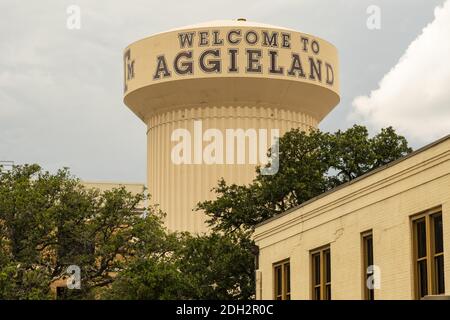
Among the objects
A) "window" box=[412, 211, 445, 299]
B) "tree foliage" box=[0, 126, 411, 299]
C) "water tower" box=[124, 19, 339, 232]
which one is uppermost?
"water tower" box=[124, 19, 339, 232]

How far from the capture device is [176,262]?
50969 mm

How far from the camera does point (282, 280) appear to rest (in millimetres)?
39281

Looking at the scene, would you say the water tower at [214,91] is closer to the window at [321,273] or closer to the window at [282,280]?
the window at [282,280]

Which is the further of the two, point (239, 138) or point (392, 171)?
point (239, 138)

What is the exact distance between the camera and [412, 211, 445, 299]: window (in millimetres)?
28562

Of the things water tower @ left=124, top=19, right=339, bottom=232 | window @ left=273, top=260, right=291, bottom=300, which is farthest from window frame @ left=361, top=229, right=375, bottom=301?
water tower @ left=124, top=19, right=339, bottom=232

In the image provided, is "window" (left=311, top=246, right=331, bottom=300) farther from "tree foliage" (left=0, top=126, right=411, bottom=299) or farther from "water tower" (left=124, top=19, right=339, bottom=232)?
"water tower" (left=124, top=19, right=339, bottom=232)

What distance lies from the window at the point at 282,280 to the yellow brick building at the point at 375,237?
0.03m

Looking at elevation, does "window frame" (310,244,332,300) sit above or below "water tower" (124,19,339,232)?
below

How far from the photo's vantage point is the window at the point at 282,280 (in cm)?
3872

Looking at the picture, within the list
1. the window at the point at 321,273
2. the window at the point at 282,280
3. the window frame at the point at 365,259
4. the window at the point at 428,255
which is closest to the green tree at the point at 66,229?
the window at the point at 282,280
